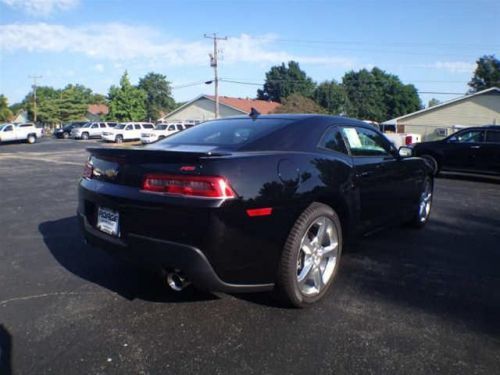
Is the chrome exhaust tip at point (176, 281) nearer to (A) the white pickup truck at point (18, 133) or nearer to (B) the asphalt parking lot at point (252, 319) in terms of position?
(B) the asphalt parking lot at point (252, 319)

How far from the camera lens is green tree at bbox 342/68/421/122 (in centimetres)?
7849

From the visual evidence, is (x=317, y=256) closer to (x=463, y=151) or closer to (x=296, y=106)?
(x=463, y=151)

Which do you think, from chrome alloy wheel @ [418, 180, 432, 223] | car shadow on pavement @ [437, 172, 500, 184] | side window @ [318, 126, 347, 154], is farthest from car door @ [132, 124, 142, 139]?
side window @ [318, 126, 347, 154]

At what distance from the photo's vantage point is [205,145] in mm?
3621

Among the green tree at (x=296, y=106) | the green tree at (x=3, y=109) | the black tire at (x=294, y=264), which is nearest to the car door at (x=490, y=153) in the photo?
the black tire at (x=294, y=264)

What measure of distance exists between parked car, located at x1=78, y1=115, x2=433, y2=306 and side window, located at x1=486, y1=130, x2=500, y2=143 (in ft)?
31.4

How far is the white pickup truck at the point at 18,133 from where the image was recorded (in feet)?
104

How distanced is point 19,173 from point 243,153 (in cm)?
1182

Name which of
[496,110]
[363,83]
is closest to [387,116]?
[363,83]

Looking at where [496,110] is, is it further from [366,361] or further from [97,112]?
[97,112]

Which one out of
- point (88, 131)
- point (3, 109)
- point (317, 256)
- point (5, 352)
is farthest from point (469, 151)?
point (3, 109)

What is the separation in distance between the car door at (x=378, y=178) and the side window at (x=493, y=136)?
818 cm

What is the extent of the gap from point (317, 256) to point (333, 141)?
3.59ft

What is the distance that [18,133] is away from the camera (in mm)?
32438
